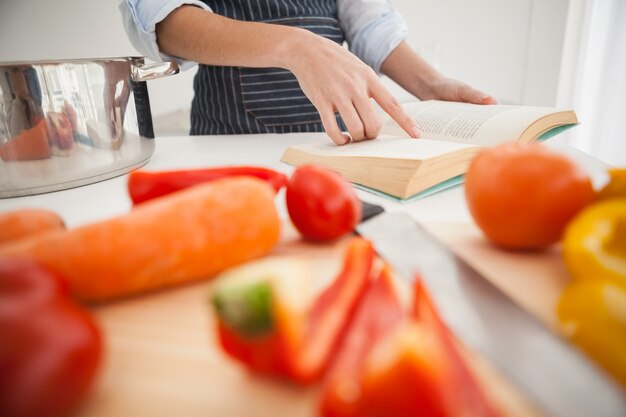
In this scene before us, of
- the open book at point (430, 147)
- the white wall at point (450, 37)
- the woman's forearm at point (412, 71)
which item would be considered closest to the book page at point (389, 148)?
the open book at point (430, 147)

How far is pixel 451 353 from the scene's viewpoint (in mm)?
233

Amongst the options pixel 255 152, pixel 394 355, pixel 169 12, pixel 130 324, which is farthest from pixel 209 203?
pixel 169 12

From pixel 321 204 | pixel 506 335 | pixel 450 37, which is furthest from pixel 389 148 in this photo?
pixel 450 37

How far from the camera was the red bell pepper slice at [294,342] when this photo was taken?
0.21m

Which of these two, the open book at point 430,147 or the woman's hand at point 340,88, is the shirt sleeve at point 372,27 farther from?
the woman's hand at point 340,88

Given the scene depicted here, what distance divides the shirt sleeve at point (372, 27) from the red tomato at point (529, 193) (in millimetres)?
929

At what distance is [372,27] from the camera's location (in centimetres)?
119

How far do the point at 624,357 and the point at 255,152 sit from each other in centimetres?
73

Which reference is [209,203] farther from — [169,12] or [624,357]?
[169,12]

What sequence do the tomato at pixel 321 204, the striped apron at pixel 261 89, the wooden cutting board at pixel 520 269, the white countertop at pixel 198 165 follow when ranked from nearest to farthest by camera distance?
the wooden cutting board at pixel 520 269 < the tomato at pixel 321 204 < the white countertop at pixel 198 165 < the striped apron at pixel 261 89

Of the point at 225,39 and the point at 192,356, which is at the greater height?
the point at 225,39

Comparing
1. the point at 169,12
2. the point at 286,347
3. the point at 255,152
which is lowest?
the point at 255,152

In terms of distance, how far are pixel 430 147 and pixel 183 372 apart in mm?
480

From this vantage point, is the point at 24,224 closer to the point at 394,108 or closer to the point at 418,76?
the point at 394,108
